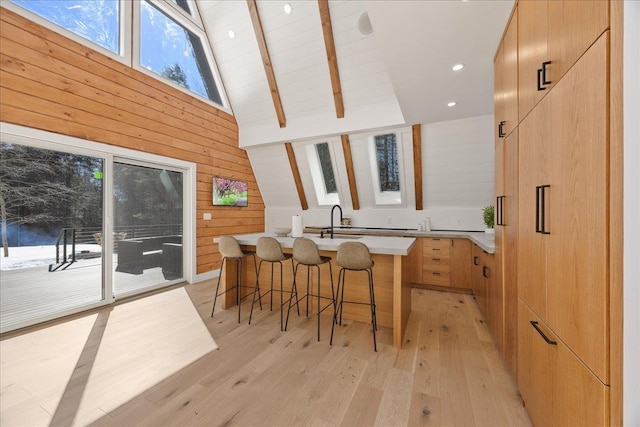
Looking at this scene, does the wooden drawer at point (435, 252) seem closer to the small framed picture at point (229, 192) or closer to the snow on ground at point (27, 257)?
the small framed picture at point (229, 192)

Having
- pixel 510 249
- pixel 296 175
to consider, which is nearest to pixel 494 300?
pixel 510 249

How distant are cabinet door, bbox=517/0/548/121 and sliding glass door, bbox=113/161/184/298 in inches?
176

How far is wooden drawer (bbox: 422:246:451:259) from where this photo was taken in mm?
4133

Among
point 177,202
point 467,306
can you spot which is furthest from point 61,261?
point 467,306

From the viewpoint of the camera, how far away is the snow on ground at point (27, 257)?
2631 millimetres

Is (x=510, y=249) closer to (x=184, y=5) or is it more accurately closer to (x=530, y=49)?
(x=530, y=49)

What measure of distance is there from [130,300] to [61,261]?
36.8 inches

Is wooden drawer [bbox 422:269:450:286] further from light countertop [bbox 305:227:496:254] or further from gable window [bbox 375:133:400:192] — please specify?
gable window [bbox 375:133:400:192]

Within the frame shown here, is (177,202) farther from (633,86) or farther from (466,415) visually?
(633,86)

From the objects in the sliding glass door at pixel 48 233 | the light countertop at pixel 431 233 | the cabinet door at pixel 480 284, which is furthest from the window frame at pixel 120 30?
the cabinet door at pixel 480 284

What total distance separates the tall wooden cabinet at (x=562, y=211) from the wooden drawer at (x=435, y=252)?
7.76ft

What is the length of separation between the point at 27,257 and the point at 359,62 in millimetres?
4725

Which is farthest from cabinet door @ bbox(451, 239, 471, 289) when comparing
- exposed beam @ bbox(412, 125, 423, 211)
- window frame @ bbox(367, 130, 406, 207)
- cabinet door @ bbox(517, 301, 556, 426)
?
cabinet door @ bbox(517, 301, 556, 426)

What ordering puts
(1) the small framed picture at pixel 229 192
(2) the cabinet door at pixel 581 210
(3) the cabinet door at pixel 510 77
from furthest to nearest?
(1) the small framed picture at pixel 229 192 < (3) the cabinet door at pixel 510 77 < (2) the cabinet door at pixel 581 210
